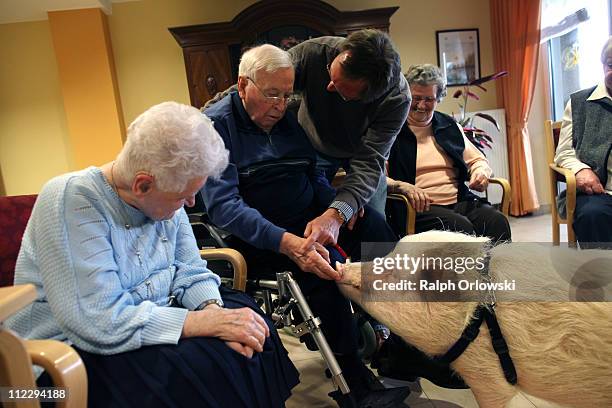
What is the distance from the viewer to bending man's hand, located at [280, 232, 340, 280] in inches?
54.7

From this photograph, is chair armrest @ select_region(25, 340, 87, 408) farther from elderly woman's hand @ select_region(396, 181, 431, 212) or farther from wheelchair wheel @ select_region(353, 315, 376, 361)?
elderly woman's hand @ select_region(396, 181, 431, 212)

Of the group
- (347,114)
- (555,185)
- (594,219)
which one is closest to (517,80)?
(555,185)

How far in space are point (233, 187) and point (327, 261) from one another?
409mm

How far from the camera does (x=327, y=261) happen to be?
142cm

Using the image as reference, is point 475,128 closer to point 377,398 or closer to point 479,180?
point 479,180

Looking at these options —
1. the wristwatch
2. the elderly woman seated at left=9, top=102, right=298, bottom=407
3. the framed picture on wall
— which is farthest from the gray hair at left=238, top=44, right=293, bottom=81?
the framed picture on wall

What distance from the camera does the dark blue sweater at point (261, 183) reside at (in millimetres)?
1452

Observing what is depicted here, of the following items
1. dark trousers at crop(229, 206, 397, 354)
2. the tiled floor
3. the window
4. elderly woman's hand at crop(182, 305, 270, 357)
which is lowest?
the tiled floor

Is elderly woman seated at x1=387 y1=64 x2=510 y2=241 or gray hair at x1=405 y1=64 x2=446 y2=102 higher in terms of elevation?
gray hair at x1=405 y1=64 x2=446 y2=102

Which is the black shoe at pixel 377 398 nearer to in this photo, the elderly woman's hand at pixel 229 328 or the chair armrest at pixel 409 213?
the elderly woman's hand at pixel 229 328

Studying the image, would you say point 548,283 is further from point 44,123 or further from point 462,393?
point 44,123

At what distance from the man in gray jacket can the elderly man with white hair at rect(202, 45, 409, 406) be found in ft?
0.47

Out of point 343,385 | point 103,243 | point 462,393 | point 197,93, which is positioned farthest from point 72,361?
point 197,93

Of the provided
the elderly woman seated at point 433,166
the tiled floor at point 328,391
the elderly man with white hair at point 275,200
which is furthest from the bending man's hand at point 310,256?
the elderly woman seated at point 433,166
